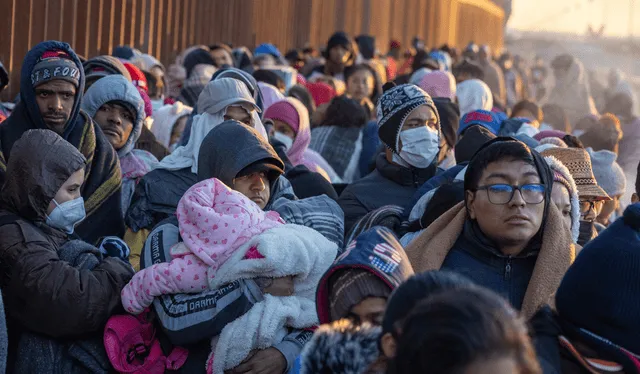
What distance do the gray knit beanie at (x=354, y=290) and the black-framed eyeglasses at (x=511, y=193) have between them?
843 millimetres

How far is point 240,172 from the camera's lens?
4.99 m

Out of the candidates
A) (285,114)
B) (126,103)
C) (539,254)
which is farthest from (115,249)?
(285,114)

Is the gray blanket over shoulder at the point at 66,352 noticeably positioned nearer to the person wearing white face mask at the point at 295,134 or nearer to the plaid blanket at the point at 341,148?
the person wearing white face mask at the point at 295,134

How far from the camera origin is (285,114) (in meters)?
8.17

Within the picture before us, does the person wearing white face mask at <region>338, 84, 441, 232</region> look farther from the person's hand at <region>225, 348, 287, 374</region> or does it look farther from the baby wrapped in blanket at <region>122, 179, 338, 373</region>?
the person's hand at <region>225, 348, 287, 374</region>

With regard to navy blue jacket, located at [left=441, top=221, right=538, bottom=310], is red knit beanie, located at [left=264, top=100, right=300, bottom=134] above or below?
above

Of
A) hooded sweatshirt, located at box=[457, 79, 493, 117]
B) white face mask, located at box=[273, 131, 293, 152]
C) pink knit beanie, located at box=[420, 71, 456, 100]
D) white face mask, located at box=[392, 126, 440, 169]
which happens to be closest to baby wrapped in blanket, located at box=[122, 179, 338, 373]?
white face mask, located at box=[392, 126, 440, 169]

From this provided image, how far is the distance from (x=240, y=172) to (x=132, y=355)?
34.8 inches

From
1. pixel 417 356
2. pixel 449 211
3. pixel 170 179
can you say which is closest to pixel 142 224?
pixel 170 179

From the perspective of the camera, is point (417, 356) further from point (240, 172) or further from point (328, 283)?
point (240, 172)

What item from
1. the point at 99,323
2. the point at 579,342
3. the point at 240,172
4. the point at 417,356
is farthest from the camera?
the point at 240,172

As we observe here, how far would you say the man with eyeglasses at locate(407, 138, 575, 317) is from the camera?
425 centimetres

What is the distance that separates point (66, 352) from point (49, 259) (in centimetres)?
38

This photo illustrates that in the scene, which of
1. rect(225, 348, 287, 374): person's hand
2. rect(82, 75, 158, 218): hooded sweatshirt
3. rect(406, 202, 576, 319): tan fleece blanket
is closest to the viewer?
rect(406, 202, 576, 319): tan fleece blanket
